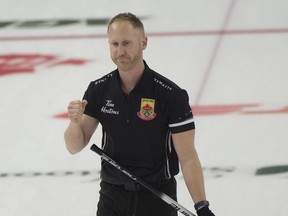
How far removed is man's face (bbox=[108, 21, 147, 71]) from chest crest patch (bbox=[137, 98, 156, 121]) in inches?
5.3

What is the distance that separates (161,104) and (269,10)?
3.20 meters

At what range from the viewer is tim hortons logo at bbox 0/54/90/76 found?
4.98 meters

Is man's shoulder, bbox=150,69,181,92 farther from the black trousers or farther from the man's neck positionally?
the black trousers

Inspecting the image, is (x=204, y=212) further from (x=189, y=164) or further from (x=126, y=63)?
(x=126, y=63)

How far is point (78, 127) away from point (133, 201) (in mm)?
332

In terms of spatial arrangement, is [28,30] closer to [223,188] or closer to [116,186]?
[223,188]

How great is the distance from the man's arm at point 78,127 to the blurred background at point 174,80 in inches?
37.1

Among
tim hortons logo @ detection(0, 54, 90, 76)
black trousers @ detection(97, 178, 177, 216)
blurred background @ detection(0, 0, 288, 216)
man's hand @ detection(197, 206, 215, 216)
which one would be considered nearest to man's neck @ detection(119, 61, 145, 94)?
black trousers @ detection(97, 178, 177, 216)

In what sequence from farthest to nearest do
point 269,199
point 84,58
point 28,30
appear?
point 28,30, point 84,58, point 269,199

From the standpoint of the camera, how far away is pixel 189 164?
8.53ft

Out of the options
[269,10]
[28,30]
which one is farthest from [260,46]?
[28,30]

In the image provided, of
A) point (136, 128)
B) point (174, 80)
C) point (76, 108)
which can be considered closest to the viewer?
point (76, 108)

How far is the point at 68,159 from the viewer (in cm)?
399

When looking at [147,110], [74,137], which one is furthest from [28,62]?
[147,110]
